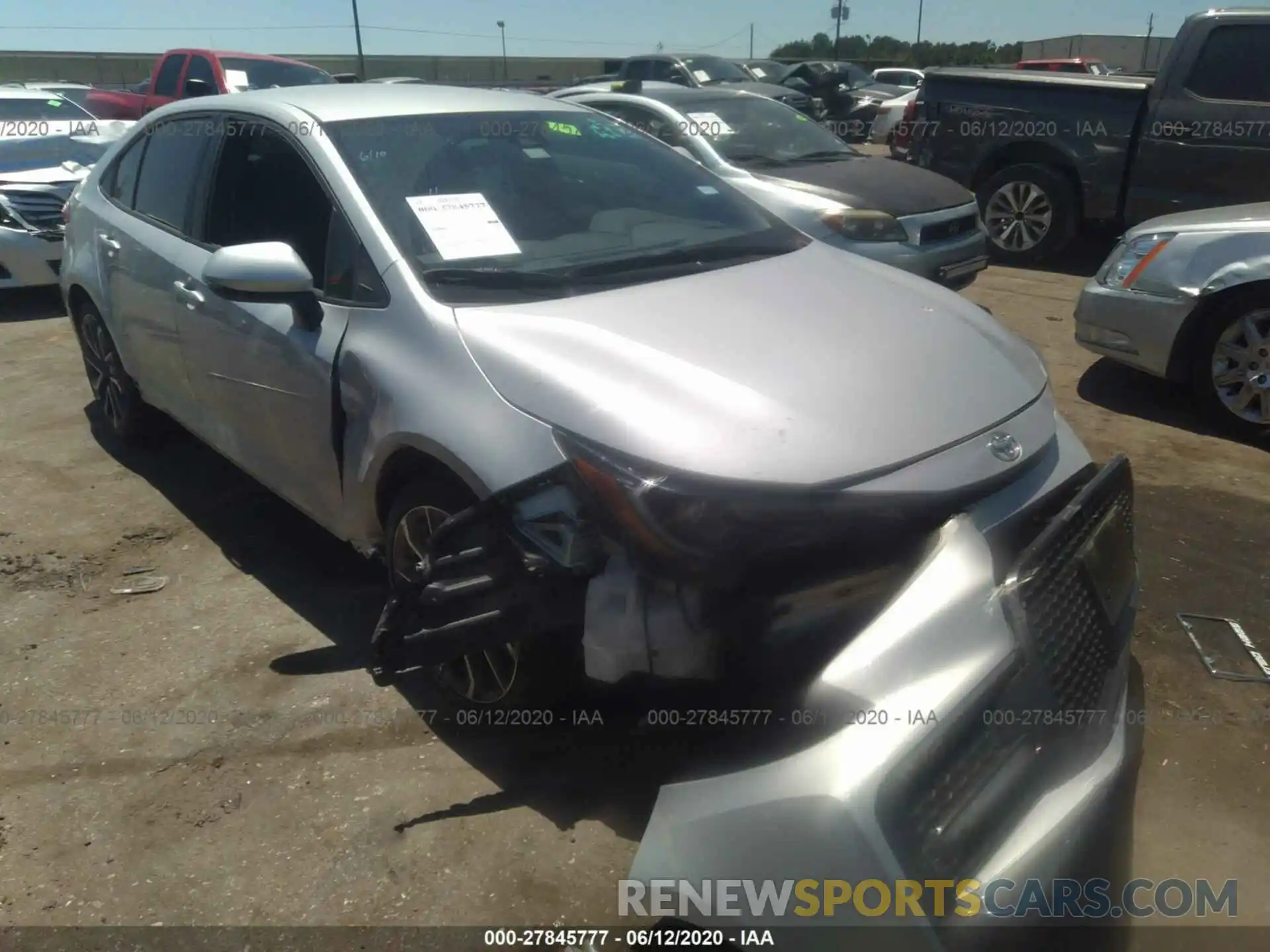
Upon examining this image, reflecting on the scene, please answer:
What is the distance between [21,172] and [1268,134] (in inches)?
389

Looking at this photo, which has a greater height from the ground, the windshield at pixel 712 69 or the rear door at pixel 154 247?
the windshield at pixel 712 69

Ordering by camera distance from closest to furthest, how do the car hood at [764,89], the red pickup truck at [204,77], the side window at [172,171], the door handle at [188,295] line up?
the door handle at [188,295] < the side window at [172,171] < the car hood at [764,89] < the red pickup truck at [204,77]

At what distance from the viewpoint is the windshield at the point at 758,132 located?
775 cm

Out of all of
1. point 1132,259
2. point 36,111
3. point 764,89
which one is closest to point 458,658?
point 1132,259

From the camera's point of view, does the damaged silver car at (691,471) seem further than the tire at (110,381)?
No

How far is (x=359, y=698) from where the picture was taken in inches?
119

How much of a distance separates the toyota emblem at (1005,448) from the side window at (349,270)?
162cm

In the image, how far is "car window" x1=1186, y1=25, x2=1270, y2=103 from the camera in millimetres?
7469

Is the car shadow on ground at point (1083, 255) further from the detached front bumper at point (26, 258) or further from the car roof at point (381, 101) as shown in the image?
the detached front bumper at point (26, 258)

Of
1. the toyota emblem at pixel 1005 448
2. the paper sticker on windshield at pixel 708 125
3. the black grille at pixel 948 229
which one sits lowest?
the black grille at pixel 948 229

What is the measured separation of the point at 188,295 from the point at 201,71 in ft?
36.1

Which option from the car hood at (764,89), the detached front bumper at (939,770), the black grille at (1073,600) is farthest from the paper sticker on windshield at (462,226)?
the car hood at (764,89)

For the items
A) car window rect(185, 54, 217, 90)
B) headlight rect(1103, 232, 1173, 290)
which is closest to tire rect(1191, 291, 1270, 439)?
headlight rect(1103, 232, 1173, 290)

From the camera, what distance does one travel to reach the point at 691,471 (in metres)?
2.04
